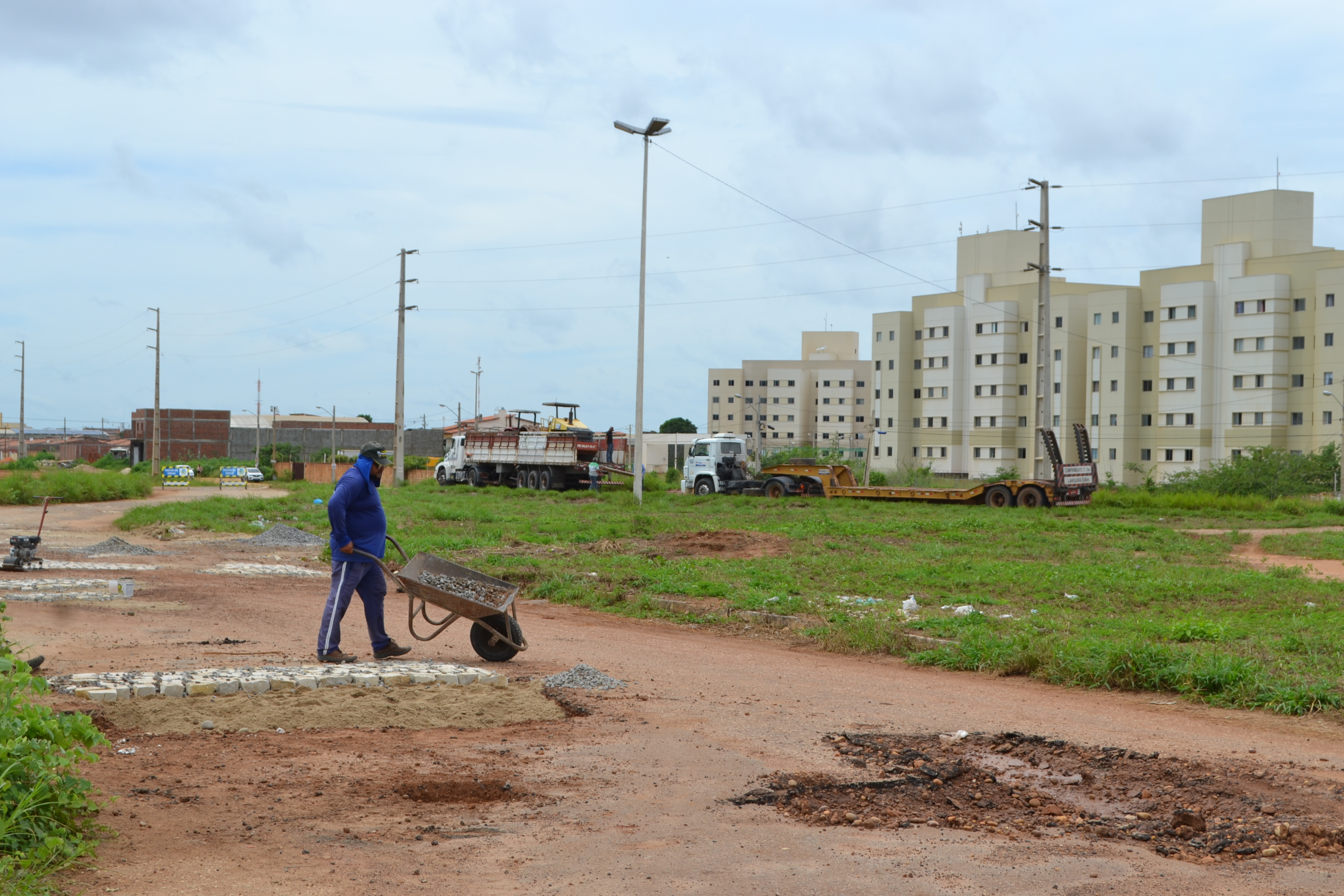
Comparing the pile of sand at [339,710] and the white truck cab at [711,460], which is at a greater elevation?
the white truck cab at [711,460]

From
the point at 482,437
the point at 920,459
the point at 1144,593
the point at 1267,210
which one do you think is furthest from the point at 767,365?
the point at 1144,593

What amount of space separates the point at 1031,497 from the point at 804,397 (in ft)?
340

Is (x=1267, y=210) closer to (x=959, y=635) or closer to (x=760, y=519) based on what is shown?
(x=760, y=519)

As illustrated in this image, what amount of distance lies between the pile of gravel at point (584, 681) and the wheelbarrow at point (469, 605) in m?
0.81

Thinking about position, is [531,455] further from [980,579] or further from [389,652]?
[389,652]

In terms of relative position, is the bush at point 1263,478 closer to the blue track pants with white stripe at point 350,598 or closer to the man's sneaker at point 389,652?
the man's sneaker at point 389,652

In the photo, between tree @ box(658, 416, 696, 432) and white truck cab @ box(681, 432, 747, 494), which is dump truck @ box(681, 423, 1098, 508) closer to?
white truck cab @ box(681, 432, 747, 494)

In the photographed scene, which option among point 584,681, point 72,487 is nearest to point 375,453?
point 584,681

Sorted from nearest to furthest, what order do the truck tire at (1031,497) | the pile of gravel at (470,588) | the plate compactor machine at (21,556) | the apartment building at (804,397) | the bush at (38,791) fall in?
the bush at (38,791), the pile of gravel at (470,588), the plate compactor machine at (21,556), the truck tire at (1031,497), the apartment building at (804,397)

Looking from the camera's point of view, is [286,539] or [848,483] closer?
[286,539]

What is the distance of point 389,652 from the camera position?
1022 cm

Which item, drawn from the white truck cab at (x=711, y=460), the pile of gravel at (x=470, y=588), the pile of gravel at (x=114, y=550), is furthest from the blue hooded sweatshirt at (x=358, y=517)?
the white truck cab at (x=711, y=460)

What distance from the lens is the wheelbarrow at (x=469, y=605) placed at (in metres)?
9.96

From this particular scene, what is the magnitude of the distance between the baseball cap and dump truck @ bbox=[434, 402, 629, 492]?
3807cm
